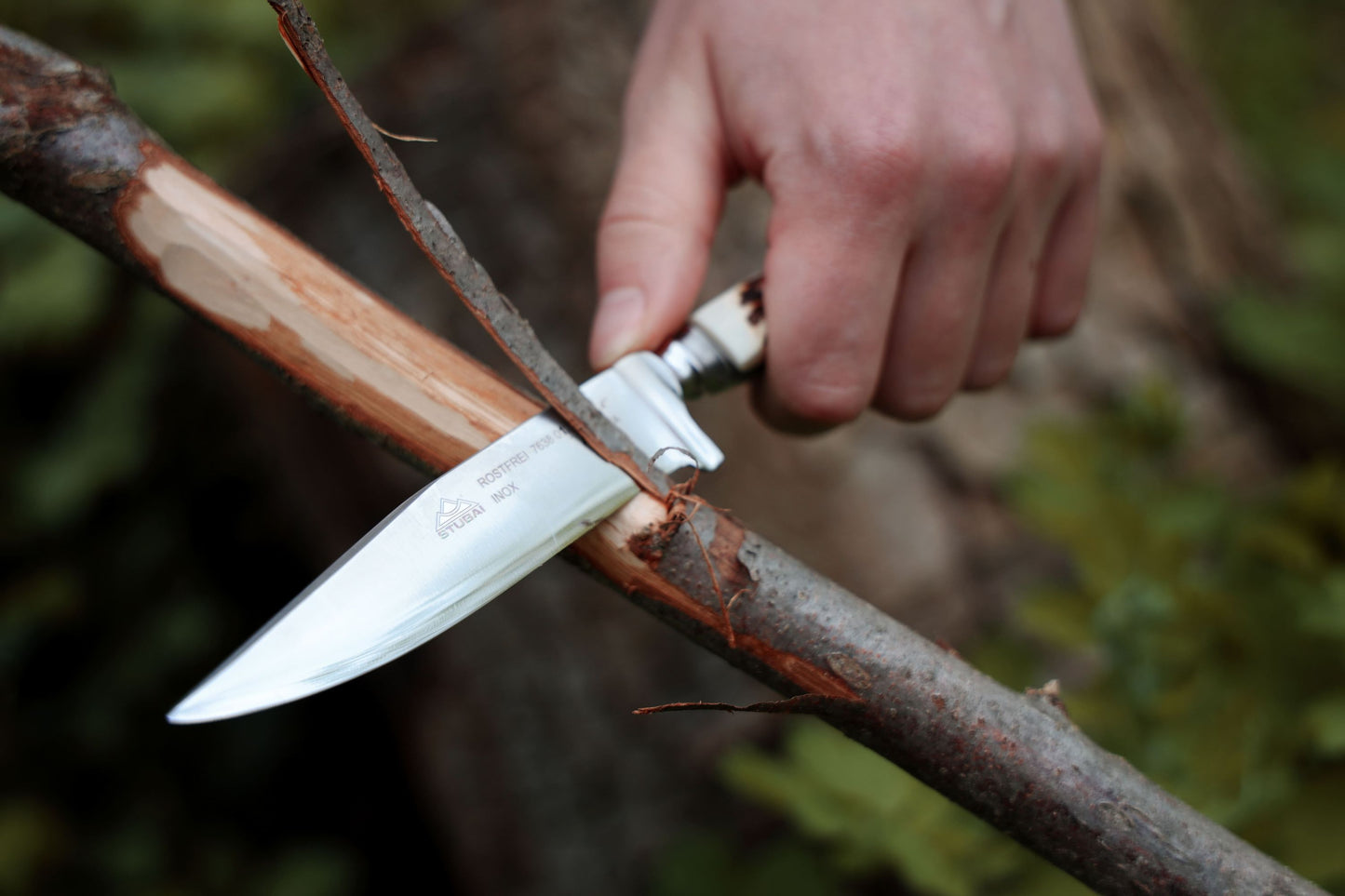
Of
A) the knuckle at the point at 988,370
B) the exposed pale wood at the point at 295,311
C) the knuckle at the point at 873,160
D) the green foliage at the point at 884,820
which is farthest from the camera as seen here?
the knuckle at the point at 988,370

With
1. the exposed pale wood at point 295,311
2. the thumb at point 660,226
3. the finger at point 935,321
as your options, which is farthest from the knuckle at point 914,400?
the exposed pale wood at point 295,311

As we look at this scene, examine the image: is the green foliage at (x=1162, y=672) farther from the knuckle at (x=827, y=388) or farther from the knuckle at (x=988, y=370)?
the knuckle at (x=827, y=388)

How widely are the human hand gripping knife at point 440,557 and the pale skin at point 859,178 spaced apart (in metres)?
0.27

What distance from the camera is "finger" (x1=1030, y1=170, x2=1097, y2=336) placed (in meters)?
1.36

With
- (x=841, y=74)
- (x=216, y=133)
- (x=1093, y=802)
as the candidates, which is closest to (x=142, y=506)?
(x=216, y=133)

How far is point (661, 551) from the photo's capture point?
92 centimetres

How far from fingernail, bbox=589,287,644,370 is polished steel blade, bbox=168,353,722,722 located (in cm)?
26

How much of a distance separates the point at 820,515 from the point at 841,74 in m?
1.29

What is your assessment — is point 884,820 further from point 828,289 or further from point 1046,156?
point 1046,156

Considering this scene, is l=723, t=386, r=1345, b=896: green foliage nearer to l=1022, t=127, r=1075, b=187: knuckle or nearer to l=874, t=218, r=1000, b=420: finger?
l=874, t=218, r=1000, b=420: finger

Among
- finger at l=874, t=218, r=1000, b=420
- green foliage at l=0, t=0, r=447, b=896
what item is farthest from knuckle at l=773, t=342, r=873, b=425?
green foliage at l=0, t=0, r=447, b=896

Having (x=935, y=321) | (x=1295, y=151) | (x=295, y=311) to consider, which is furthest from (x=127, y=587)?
(x=1295, y=151)

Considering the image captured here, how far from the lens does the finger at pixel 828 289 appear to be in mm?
1143

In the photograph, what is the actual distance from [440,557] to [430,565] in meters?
0.01
